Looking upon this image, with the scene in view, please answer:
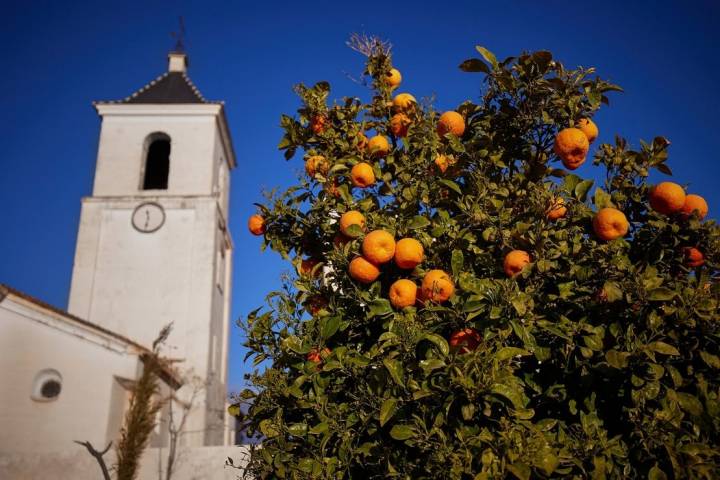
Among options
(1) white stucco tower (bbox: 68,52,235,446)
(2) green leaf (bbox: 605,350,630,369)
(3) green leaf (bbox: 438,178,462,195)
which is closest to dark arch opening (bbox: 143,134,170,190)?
(1) white stucco tower (bbox: 68,52,235,446)

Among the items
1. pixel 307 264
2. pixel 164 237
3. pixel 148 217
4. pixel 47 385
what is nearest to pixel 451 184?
pixel 307 264

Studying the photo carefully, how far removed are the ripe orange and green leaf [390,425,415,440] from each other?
1817 millimetres

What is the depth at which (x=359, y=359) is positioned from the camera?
2762 millimetres

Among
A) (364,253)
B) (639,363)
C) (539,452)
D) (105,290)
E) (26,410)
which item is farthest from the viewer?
(105,290)

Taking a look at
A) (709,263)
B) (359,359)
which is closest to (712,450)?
(709,263)

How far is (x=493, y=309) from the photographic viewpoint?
246 cm

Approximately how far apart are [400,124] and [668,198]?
1.63 metres

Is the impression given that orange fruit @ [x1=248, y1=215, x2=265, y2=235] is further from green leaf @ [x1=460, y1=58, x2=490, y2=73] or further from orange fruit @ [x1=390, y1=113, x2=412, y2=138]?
green leaf @ [x1=460, y1=58, x2=490, y2=73]

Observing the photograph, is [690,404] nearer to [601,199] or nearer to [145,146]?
[601,199]

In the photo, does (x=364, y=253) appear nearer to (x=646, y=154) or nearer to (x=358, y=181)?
(x=358, y=181)

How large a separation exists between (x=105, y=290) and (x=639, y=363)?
58.3ft

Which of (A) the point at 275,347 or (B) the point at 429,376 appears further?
(A) the point at 275,347

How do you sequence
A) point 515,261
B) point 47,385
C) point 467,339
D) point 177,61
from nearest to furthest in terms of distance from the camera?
point 467,339 → point 515,261 → point 47,385 → point 177,61

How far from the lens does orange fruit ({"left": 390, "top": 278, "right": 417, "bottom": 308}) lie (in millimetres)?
2842
